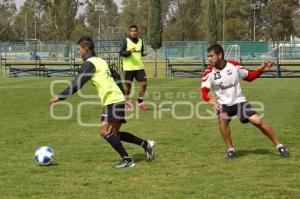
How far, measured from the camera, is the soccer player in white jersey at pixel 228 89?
8.45 m

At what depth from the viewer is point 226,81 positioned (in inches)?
335

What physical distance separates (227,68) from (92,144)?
2.88 m

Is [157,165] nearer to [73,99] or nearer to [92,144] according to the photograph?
[92,144]

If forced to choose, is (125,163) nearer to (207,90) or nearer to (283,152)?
(207,90)

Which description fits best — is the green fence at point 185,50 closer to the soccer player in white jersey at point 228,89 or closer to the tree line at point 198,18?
the tree line at point 198,18

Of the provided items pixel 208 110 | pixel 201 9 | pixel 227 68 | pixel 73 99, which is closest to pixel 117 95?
pixel 227 68

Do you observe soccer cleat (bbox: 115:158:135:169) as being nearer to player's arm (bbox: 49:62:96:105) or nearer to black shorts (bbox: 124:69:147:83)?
player's arm (bbox: 49:62:96:105)

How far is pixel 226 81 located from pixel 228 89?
13 cm

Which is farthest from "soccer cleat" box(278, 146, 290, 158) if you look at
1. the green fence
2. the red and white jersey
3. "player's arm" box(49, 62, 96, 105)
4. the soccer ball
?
the green fence

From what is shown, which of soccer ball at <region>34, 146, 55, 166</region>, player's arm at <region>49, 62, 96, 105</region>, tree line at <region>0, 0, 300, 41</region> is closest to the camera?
player's arm at <region>49, 62, 96, 105</region>

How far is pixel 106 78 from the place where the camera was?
797 cm

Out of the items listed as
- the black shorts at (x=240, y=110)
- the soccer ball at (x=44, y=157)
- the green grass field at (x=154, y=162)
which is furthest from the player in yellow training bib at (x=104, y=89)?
the black shorts at (x=240, y=110)

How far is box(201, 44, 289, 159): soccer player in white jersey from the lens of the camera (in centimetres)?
845

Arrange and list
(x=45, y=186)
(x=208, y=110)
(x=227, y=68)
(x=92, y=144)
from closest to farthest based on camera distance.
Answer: (x=45, y=186) < (x=227, y=68) < (x=92, y=144) < (x=208, y=110)
